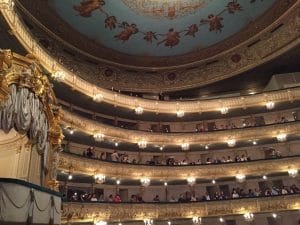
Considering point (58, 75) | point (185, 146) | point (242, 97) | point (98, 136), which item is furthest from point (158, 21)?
point (58, 75)

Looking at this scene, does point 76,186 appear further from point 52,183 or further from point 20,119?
point 20,119

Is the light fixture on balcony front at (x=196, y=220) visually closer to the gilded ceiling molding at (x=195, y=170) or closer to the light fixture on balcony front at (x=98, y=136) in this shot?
the gilded ceiling molding at (x=195, y=170)

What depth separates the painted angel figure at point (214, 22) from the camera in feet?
92.1

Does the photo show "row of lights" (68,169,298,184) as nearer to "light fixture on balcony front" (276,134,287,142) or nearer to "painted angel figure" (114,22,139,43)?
"light fixture on balcony front" (276,134,287,142)

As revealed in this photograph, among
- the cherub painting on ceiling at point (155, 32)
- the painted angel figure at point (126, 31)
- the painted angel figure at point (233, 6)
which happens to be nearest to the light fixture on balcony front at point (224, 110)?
the cherub painting on ceiling at point (155, 32)

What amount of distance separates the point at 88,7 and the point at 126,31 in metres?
4.62

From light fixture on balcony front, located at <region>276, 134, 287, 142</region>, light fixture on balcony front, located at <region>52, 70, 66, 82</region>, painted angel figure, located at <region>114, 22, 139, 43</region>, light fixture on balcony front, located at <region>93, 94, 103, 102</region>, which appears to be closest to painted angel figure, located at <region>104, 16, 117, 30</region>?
painted angel figure, located at <region>114, 22, 139, 43</region>

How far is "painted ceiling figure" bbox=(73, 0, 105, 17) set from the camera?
83.0ft

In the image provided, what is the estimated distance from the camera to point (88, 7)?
1014 inches

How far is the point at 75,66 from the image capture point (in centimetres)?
2833

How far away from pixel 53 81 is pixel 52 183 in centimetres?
794

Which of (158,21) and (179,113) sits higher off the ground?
(158,21)

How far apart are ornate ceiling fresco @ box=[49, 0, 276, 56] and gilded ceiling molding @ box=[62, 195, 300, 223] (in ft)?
52.2

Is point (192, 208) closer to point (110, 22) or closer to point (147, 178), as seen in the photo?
point (147, 178)
